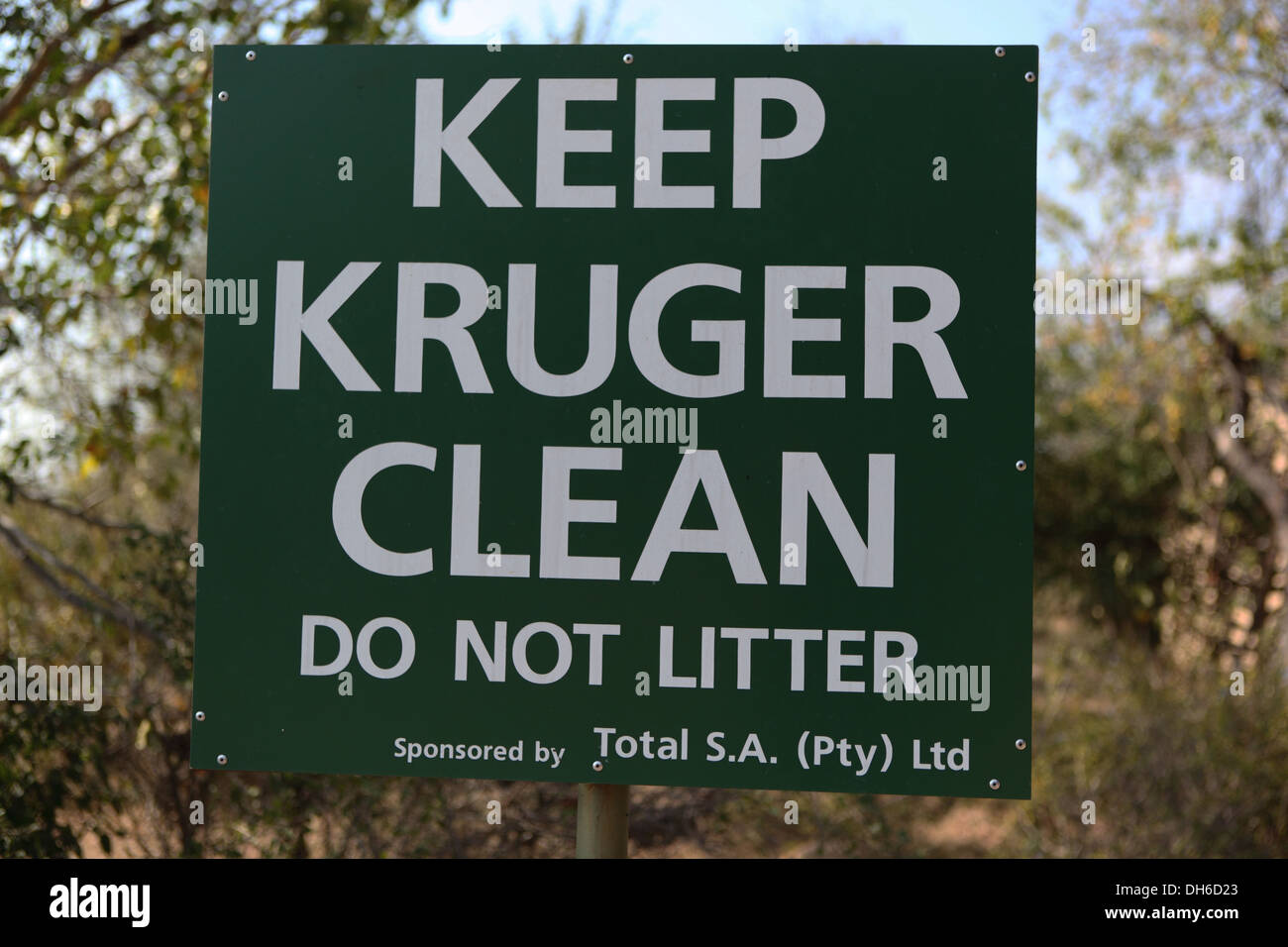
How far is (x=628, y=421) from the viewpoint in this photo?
240 centimetres

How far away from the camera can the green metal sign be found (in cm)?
233

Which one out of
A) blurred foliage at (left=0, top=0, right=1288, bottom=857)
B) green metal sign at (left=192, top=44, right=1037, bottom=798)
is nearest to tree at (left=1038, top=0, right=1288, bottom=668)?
blurred foliage at (left=0, top=0, right=1288, bottom=857)

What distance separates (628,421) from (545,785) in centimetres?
283

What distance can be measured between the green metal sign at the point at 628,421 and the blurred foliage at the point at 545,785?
196 centimetres

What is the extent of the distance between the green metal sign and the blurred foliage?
1.96 m

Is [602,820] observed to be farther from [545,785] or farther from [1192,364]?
[1192,364]

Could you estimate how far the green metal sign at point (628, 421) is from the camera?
2.33m

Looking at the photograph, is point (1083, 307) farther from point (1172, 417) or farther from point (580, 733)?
point (1172, 417)

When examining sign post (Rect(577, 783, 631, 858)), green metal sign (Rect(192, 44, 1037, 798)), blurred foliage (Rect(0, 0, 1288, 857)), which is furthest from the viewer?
blurred foliage (Rect(0, 0, 1288, 857))

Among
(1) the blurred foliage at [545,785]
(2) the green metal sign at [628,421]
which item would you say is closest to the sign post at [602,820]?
(2) the green metal sign at [628,421]

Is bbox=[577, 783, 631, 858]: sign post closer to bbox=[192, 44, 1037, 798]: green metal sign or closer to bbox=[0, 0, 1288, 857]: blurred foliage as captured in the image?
bbox=[192, 44, 1037, 798]: green metal sign

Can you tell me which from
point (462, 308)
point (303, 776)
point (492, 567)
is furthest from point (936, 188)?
point (303, 776)
